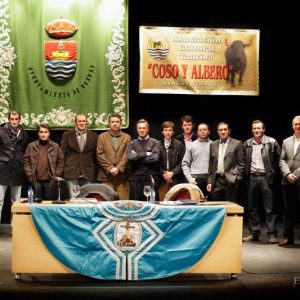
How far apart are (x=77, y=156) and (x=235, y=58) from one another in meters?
2.35

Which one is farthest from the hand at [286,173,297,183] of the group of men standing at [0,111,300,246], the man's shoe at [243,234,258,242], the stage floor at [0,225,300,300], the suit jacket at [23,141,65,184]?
the suit jacket at [23,141,65,184]

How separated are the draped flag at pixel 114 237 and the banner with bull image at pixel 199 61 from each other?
9.89 ft

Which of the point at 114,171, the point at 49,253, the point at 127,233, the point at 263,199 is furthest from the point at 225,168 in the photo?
the point at 49,253

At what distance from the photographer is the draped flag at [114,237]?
4.60 m

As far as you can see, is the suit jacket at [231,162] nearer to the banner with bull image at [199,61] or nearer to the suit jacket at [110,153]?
the suit jacket at [110,153]

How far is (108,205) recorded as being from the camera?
462 centimetres

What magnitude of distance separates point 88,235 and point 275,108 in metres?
4.18

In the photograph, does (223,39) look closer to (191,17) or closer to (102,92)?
(191,17)

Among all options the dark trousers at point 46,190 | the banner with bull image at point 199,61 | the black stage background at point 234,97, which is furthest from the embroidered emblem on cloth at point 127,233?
the black stage background at point 234,97

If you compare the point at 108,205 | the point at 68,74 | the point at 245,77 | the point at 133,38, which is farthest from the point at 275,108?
the point at 108,205

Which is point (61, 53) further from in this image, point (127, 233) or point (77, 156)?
point (127, 233)

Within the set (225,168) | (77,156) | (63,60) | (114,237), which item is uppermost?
(63,60)

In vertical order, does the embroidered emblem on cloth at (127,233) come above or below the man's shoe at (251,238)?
above

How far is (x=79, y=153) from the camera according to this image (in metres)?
6.87
